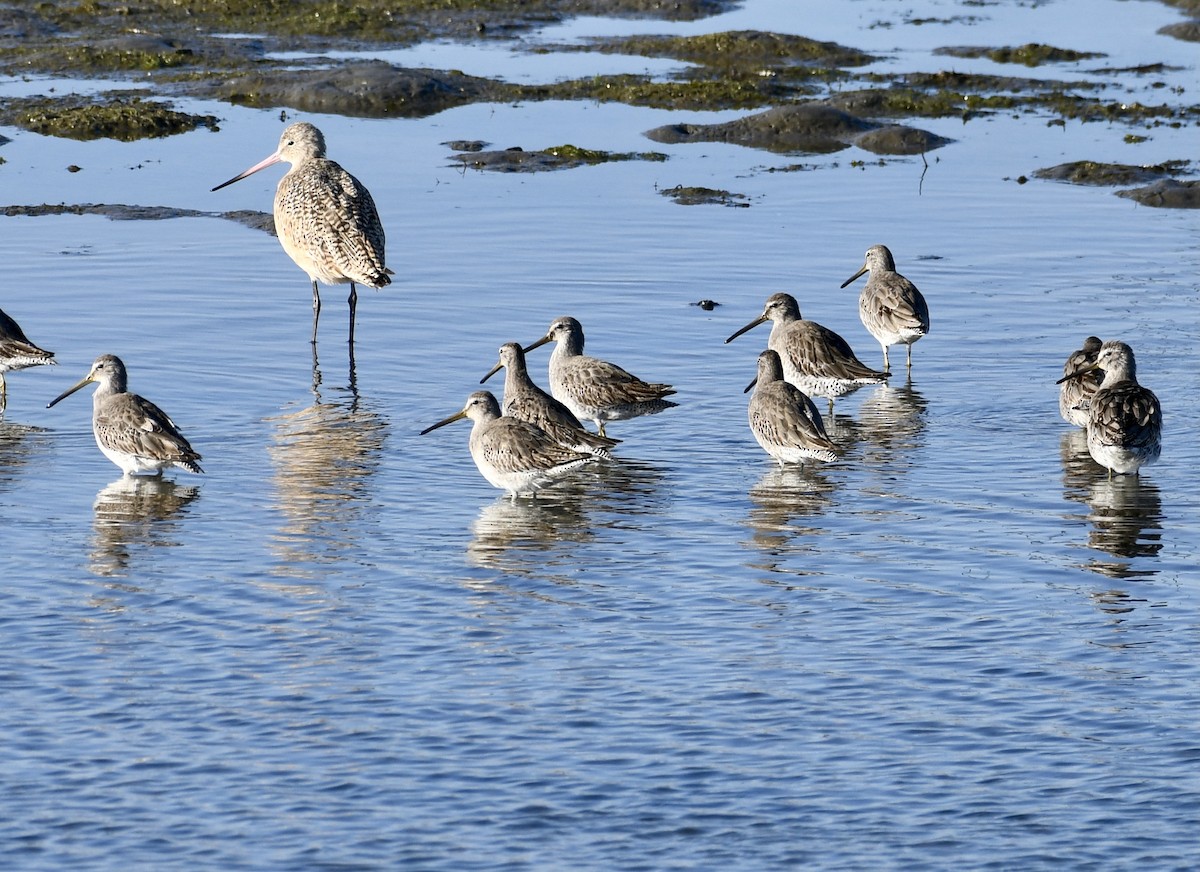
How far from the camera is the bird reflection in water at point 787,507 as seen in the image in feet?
39.7

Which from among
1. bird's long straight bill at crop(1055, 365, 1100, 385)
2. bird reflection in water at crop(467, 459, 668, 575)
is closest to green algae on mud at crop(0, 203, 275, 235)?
bird reflection in water at crop(467, 459, 668, 575)

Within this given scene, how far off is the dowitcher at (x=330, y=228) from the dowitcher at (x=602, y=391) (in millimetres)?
3272

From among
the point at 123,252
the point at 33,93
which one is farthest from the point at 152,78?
the point at 123,252

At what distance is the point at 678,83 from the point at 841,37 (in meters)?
6.48

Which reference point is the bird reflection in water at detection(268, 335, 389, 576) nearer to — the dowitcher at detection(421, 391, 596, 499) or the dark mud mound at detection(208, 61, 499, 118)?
the dowitcher at detection(421, 391, 596, 499)

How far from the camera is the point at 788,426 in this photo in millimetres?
13867

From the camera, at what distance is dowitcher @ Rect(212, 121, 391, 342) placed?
18375mm

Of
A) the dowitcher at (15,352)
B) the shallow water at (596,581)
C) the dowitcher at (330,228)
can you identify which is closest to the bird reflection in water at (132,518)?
the shallow water at (596,581)

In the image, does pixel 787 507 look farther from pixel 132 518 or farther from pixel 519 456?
pixel 132 518

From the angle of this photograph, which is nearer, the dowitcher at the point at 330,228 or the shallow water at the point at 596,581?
the shallow water at the point at 596,581

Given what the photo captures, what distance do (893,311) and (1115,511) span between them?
4584 mm

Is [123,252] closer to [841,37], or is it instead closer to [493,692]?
[493,692]

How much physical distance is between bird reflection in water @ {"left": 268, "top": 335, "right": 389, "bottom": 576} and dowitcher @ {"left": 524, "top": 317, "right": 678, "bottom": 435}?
1.50m

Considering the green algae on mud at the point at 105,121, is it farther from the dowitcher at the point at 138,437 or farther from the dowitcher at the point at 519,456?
the dowitcher at the point at 519,456
